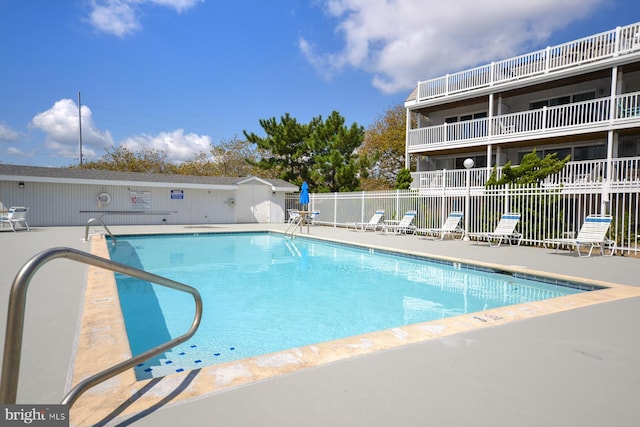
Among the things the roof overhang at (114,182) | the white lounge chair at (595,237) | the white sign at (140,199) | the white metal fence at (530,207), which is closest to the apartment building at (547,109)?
the white metal fence at (530,207)

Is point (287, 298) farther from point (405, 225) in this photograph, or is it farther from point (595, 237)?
point (405, 225)

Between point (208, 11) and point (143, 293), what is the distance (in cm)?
1446

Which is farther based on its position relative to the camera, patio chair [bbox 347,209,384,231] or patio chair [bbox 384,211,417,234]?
patio chair [bbox 347,209,384,231]

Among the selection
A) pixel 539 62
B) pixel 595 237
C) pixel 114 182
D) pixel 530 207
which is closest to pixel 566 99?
pixel 539 62

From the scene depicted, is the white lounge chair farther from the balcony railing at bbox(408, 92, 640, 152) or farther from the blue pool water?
the balcony railing at bbox(408, 92, 640, 152)

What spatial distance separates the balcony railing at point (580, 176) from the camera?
11.0 m

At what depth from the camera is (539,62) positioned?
15.5 metres

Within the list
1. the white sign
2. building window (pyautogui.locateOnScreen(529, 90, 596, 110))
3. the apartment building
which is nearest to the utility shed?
the white sign

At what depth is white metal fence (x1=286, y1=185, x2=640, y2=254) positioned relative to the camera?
9.79m

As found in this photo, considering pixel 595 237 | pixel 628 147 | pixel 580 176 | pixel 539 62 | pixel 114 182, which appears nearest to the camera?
pixel 595 237

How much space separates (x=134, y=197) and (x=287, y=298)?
16654 millimetres

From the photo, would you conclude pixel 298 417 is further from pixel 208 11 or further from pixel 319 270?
pixel 208 11

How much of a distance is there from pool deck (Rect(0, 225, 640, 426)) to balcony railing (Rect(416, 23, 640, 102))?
48.0 ft

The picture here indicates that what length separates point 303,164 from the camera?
2669 centimetres
